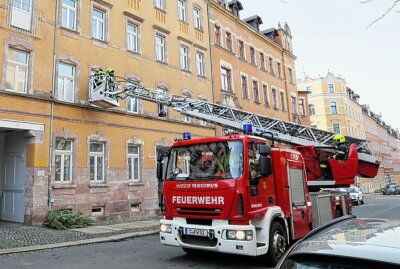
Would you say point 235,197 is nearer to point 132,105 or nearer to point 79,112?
point 79,112

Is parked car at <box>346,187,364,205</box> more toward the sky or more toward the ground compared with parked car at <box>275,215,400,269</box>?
more toward the ground

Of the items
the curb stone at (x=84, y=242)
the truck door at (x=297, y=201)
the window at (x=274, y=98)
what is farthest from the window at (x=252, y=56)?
the truck door at (x=297, y=201)

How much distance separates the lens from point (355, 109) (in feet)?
230

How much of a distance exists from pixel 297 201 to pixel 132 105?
41.4 feet

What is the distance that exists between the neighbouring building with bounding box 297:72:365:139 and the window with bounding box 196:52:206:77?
136 feet

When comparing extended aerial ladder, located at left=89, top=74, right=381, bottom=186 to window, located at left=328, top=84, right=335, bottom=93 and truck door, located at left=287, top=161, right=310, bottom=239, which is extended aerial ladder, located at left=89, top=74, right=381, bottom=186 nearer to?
truck door, located at left=287, top=161, right=310, bottom=239

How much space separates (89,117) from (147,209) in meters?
5.80

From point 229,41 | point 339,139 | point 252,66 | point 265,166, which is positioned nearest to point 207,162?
point 265,166

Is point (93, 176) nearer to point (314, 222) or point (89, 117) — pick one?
point (89, 117)

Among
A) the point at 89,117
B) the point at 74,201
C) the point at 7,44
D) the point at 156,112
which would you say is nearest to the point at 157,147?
the point at 156,112

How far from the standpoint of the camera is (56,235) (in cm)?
1223

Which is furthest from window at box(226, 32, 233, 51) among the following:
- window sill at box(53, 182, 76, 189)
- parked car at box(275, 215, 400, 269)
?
parked car at box(275, 215, 400, 269)

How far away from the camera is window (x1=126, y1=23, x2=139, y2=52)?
20062 millimetres

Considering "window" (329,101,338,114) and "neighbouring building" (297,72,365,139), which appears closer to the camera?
"neighbouring building" (297,72,365,139)
